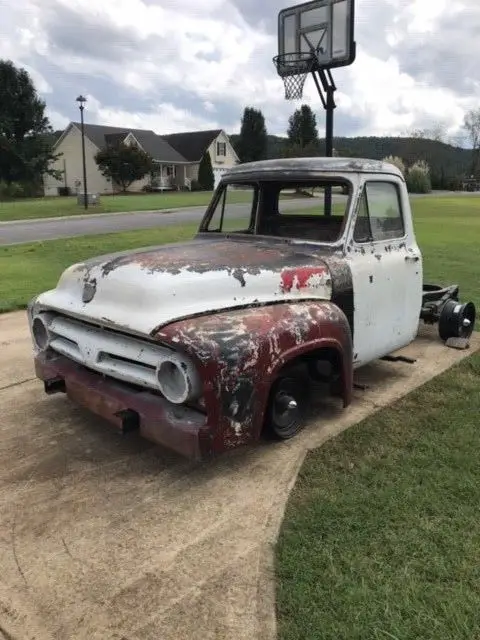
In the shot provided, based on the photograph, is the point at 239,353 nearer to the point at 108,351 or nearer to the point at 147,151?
the point at 108,351

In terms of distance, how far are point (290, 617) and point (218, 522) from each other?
2.46 feet

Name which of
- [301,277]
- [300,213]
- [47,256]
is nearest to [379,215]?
[300,213]

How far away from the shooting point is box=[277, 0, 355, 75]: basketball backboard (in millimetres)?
7891

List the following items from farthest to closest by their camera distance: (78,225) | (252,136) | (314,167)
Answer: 1. (252,136)
2. (78,225)
3. (314,167)

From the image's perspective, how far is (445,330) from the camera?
6148 mm

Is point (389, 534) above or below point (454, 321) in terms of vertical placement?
below

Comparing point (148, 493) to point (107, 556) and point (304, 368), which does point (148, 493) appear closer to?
point (107, 556)

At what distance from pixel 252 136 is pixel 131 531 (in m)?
71.0

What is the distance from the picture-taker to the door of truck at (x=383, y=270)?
14.1ft

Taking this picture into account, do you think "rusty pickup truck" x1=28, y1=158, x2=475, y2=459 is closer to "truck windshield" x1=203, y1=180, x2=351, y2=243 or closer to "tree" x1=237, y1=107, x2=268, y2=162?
"truck windshield" x1=203, y1=180, x2=351, y2=243

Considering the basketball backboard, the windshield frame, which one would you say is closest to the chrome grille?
the windshield frame

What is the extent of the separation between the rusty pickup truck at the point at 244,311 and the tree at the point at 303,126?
69.0 metres

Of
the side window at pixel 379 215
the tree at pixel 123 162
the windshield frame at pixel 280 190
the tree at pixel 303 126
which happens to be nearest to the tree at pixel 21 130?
the tree at pixel 123 162

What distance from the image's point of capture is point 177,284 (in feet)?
11.1
